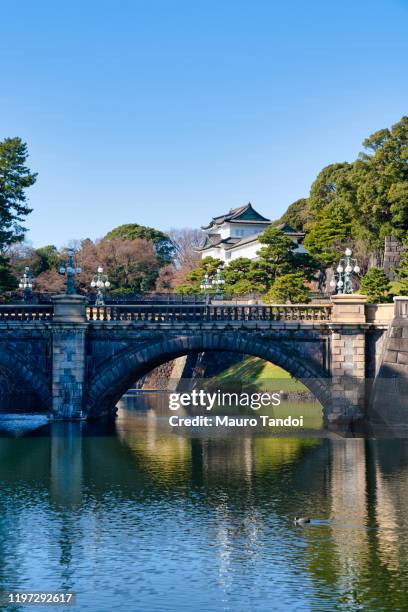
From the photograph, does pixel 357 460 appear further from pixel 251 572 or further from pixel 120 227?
pixel 120 227

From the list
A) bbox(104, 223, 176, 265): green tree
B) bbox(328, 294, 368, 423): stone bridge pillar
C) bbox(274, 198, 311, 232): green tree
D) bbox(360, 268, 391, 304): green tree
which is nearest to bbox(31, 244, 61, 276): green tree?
bbox(104, 223, 176, 265): green tree

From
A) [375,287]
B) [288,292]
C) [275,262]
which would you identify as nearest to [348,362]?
[375,287]

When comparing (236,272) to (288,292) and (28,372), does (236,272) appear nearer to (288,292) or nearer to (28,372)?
(288,292)

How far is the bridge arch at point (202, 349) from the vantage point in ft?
182

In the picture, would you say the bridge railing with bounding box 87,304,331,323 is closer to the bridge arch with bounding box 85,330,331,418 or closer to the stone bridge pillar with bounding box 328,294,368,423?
the bridge arch with bounding box 85,330,331,418

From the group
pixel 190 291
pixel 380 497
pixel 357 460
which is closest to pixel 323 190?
pixel 190 291

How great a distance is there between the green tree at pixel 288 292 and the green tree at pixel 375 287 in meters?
5.07

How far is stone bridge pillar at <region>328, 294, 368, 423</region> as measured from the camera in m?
54.9

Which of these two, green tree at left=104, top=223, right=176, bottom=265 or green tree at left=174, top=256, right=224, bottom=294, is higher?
green tree at left=104, top=223, right=176, bottom=265

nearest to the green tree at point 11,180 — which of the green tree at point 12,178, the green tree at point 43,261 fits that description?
the green tree at point 12,178

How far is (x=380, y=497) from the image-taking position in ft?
124

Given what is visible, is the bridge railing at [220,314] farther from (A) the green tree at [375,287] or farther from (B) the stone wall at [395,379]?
(A) the green tree at [375,287]

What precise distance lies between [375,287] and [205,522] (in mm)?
48218

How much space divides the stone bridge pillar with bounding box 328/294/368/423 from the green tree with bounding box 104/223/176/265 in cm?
9426
